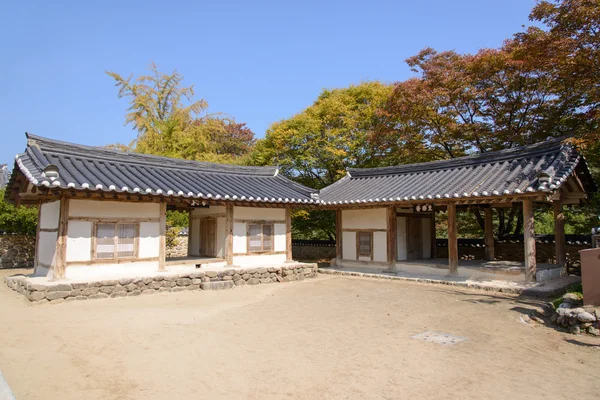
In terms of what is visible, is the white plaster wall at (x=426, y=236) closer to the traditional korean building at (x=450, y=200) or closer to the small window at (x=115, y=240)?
the traditional korean building at (x=450, y=200)

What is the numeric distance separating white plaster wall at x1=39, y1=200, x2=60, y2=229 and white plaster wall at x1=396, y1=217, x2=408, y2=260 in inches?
470

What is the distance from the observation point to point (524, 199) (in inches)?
461

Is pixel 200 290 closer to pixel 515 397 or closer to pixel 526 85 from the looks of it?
pixel 515 397

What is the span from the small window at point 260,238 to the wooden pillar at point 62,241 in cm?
603

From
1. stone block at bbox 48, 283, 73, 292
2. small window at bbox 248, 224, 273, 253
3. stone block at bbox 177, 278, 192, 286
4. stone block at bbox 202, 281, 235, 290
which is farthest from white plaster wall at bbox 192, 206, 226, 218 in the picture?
stone block at bbox 48, 283, 73, 292

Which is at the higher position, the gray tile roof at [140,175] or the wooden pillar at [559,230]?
the gray tile roof at [140,175]

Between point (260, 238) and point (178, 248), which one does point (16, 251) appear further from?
point (260, 238)

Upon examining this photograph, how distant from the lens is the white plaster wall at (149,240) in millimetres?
12173

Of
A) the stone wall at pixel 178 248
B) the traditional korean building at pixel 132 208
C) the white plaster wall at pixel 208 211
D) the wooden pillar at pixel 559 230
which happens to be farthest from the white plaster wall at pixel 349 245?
the stone wall at pixel 178 248

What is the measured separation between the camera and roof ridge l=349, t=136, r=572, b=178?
12.8m

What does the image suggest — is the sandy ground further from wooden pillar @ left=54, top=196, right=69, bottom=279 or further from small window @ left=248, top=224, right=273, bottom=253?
small window @ left=248, top=224, right=273, bottom=253

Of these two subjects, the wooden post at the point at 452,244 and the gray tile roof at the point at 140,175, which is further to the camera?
the wooden post at the point at 452,244

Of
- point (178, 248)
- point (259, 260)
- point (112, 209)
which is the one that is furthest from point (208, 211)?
point (178, 248)

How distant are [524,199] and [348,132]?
33.9 ft
